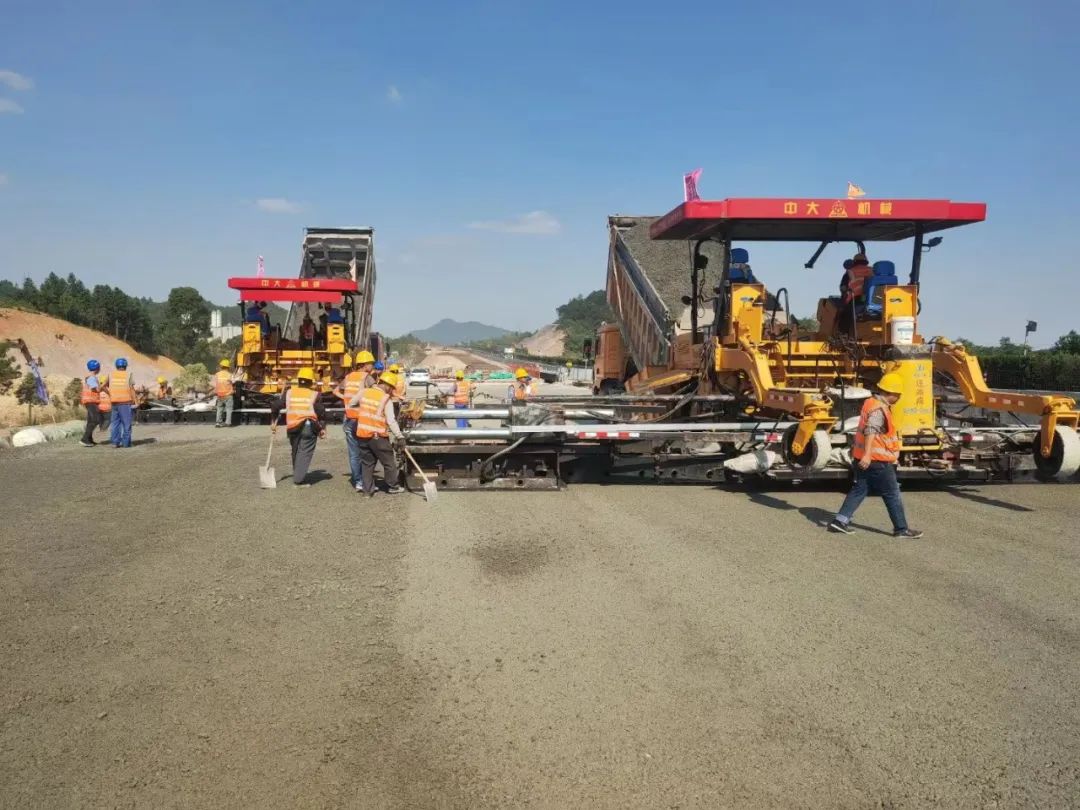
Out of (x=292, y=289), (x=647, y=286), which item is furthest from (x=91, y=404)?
(x=647, y=286)

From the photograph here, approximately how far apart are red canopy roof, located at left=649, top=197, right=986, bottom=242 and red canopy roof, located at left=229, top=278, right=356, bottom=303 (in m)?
8.56

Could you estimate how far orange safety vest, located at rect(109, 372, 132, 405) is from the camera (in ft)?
38.5

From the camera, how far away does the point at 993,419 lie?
859cm

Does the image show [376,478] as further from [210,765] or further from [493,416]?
[210,765]

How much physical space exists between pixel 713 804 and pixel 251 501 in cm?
603

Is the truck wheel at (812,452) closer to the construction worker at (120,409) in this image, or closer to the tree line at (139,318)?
the construction worker at (120,409)

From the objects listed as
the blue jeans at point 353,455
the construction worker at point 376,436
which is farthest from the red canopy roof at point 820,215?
the blue jeans at point 353,455

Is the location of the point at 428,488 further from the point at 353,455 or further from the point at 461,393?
the point at 461,393

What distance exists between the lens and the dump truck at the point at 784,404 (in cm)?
715

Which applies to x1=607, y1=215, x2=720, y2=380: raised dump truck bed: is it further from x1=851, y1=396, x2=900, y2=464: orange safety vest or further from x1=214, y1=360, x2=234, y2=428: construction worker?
x1=214, y1=360, x2=234, y2=428: construction worker

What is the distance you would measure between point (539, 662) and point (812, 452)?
3.84m

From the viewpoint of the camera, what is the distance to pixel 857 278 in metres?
8.52

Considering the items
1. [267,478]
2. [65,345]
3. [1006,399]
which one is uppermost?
[65,345]

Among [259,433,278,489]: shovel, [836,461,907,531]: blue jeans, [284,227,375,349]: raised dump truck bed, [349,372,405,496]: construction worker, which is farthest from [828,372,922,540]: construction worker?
[284,227,375,349]: raised dump truck bed
